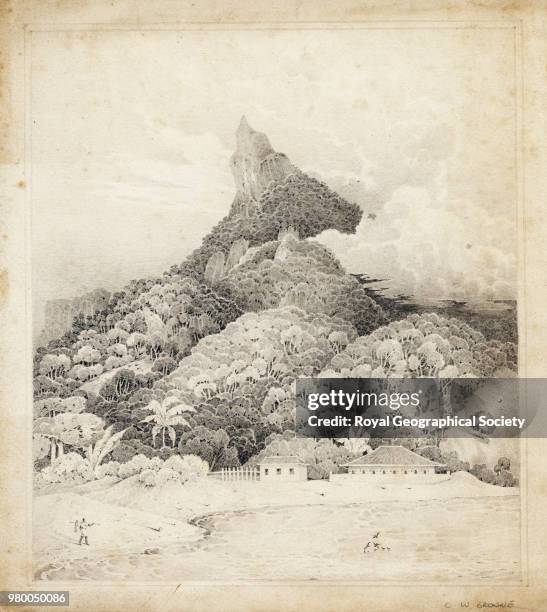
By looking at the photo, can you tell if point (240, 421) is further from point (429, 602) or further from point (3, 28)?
point (3, 28)

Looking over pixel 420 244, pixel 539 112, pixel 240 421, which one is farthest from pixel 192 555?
pixel 539 112

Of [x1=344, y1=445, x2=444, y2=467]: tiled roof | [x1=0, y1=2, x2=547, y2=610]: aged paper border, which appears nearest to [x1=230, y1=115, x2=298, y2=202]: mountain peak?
[x1=0, y1=2, x2=547, y2=610]: aged paper border

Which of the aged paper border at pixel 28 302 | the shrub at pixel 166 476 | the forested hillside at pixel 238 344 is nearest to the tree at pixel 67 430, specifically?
the forested hillside at pixel 238 344

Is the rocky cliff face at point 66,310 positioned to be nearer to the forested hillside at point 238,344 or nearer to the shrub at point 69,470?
the forested hillside at point 238,344

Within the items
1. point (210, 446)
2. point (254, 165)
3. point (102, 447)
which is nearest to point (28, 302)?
point (102, 447)

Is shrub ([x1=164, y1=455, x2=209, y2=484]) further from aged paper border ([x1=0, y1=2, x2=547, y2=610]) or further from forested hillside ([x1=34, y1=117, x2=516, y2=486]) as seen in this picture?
aged paper border ([x1=0, y1=2, x2=547, y2=610])

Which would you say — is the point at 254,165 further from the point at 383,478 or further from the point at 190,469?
the point at 383,478
